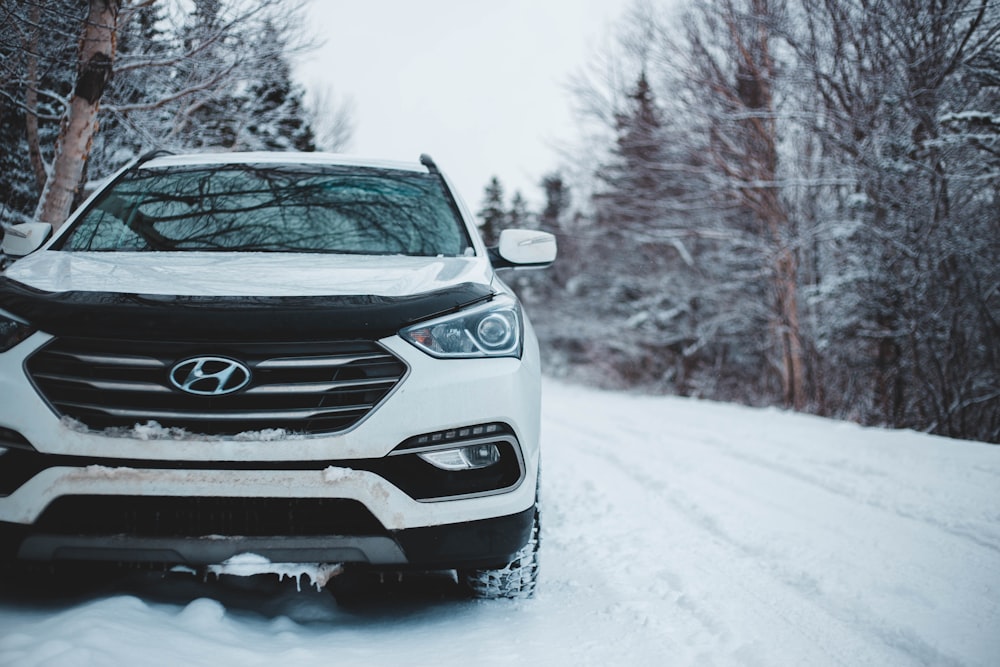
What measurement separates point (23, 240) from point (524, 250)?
79.9 inches

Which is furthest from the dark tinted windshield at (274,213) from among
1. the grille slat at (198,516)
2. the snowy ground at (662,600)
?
the snowy ground at (662,600)

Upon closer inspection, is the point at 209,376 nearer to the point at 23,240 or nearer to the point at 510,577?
the point at 510,577

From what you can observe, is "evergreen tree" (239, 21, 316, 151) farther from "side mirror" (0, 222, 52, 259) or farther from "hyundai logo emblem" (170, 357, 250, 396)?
"hyundai logo emblem" (170, 357, 250, 396)

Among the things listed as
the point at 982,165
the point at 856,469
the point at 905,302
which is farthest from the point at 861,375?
the point at 856,469

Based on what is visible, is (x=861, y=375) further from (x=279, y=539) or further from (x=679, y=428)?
(x=279, y=539)

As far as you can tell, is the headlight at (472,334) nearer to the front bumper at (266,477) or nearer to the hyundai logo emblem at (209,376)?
the front bumper at (266,477)

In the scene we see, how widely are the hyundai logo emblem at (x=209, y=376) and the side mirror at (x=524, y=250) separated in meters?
1.43

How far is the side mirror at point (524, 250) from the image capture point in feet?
9.31

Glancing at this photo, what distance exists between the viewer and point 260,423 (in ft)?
5.55

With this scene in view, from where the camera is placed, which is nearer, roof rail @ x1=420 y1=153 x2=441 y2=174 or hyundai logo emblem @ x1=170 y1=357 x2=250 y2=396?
hyundai logo emblem @ x1=170 y1=357 x2=250 y2=396

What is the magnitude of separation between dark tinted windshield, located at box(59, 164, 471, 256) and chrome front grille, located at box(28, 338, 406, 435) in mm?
868

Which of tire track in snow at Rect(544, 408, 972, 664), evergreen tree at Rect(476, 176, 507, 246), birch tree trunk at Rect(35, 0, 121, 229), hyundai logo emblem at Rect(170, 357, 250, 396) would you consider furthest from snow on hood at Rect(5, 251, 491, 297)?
evergreen tree at Rect(476, 176, 507, 246)

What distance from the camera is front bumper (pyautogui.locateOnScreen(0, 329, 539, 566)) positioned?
1631 mm

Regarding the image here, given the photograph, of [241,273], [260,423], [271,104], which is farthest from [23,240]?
[271,104]
